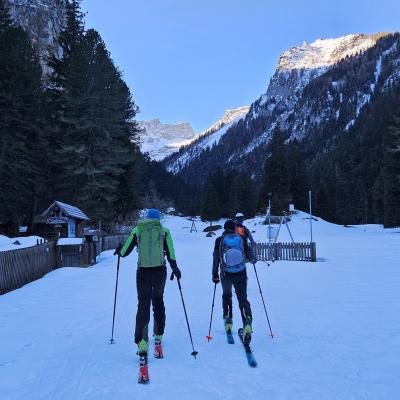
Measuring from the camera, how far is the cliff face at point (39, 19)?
62.8 m

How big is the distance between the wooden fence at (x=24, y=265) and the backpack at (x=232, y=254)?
26.7ft

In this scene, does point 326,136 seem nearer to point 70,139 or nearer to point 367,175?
point 367,175

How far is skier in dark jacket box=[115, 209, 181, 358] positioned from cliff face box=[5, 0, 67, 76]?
6373 centimetres

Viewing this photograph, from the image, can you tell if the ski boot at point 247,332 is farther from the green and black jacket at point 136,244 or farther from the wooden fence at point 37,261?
the wooden fence at point 37,261

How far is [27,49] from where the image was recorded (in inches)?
1186

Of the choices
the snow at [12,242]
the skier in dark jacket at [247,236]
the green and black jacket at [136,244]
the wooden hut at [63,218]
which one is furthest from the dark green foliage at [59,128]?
the green and black jacket at [136,244]

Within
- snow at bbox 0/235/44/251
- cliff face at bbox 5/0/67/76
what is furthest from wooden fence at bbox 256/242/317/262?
cliff face at bbox 5/0/67/76

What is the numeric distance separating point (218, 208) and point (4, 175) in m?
58.8

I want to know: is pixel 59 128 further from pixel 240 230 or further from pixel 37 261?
pixel 240 230

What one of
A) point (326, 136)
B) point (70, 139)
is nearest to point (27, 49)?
point (70, 139)

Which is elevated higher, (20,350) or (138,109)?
(138,109)

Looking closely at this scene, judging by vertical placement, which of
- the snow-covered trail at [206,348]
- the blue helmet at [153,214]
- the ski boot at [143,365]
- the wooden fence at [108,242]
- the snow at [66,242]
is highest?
the blue helmet at [153,214]

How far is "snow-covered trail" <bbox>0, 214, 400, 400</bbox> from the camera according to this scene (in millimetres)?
4688

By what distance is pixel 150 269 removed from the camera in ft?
19.0
